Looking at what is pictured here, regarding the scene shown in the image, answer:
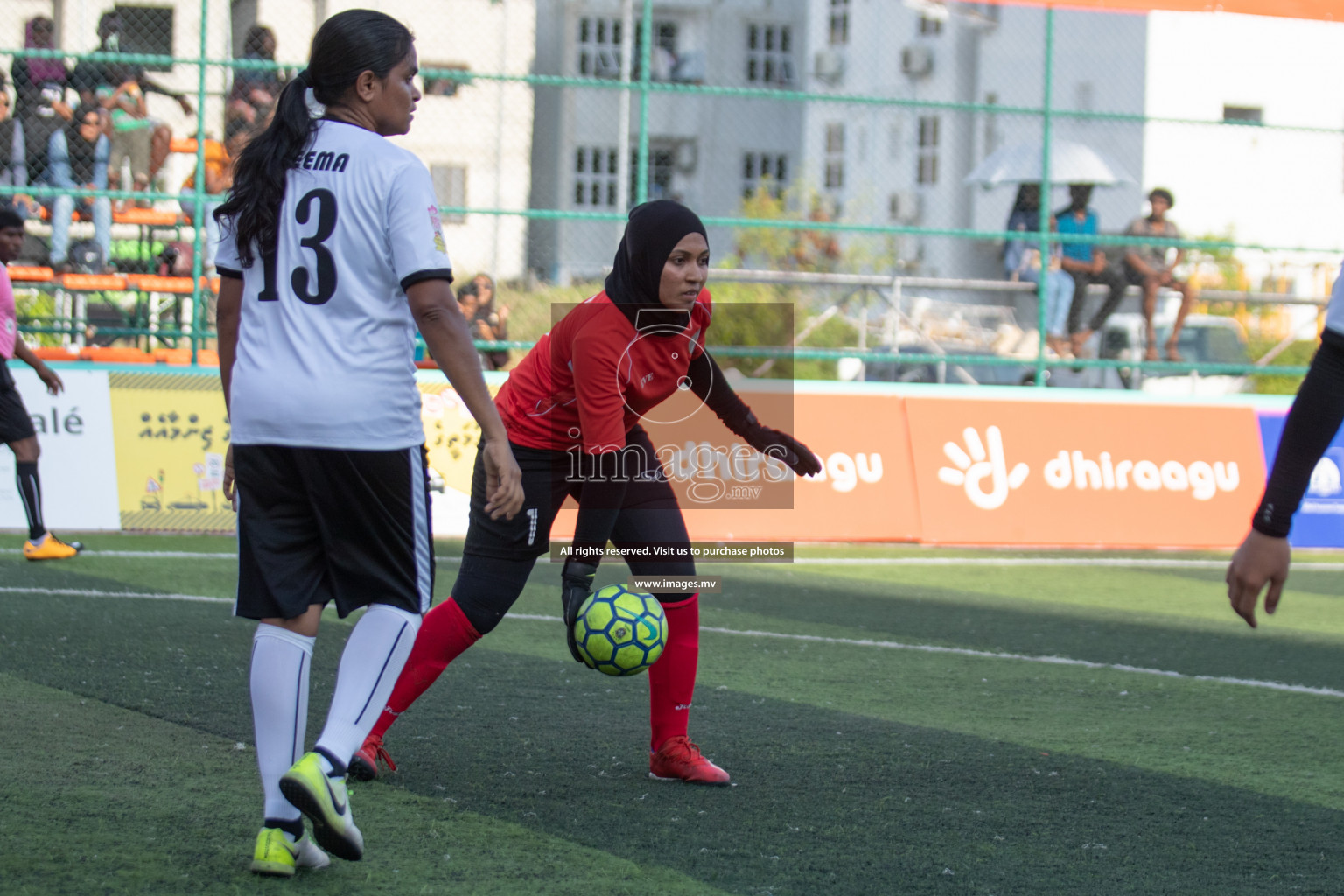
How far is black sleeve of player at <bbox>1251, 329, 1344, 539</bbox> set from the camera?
249 centimetres

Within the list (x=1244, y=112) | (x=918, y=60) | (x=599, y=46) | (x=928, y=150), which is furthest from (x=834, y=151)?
(x=1244, y=112)

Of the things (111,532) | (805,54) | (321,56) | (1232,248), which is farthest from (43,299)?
(805,54)

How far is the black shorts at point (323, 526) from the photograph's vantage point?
340 cm

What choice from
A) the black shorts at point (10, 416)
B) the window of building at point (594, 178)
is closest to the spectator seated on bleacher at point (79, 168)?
the black shorts at point (10, 416)

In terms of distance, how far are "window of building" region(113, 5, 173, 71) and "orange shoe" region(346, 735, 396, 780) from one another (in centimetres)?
1082

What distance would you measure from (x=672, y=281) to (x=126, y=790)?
2.06m

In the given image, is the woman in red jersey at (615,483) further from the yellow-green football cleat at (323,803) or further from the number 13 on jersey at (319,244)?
the number 13 on jersey at (319,244)

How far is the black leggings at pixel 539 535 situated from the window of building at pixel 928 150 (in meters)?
30.1

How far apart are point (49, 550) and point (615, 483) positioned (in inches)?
237

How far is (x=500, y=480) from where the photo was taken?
136 inches

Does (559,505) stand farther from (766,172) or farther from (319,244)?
(766,172)

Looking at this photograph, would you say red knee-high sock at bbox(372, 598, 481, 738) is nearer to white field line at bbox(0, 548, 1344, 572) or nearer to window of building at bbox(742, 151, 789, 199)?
white field line at bbox(0, 548, 1344, 572)

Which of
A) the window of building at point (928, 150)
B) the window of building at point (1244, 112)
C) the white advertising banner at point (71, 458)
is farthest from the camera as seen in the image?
the window of building at point (928, 150)

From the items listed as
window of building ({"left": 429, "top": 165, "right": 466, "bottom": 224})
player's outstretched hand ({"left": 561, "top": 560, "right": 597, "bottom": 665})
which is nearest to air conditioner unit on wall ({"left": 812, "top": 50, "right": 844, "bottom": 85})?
window of building ({"left": 429, "top": 165, "right": 466, "bottom": 224})
